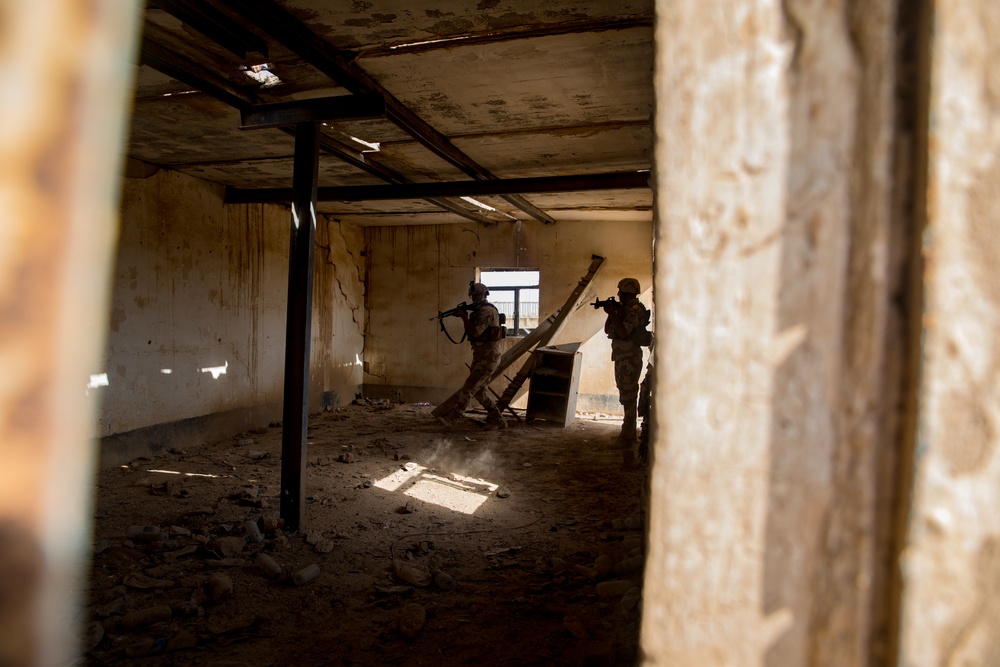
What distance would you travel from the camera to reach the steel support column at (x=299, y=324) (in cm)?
367

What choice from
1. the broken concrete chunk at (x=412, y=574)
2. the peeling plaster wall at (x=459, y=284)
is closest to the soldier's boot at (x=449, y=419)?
the peeling plaster wall at (x=459, y=284)

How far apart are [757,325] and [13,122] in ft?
2.04

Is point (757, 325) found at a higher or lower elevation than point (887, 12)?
lower

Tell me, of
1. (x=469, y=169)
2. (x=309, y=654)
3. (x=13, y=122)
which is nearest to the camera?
(x=13, y=122)

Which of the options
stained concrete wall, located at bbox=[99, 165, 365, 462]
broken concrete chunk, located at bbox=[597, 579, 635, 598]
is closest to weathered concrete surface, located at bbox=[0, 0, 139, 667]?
broken concrete chunk, located at bbox=[597, 579, 635, 598]

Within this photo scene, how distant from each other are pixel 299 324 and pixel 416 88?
182 centimetres

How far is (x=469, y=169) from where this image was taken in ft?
18.6

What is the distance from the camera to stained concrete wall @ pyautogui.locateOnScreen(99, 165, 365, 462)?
5555mm

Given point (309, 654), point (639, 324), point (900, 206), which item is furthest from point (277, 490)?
point (900, 206)

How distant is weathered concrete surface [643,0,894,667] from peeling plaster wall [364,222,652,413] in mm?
8202

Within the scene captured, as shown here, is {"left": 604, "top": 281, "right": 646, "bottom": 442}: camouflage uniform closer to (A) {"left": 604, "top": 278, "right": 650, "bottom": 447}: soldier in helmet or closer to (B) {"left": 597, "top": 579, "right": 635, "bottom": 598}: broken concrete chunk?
(A) {"left": 604, "top": 278, "right": 650, "bottom": 447}: soldier in helmet

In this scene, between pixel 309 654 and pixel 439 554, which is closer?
pixel 309 654

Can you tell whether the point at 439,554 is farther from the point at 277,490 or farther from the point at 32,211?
the point at 32,211

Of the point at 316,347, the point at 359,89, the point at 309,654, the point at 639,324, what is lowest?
the point at 309,654
